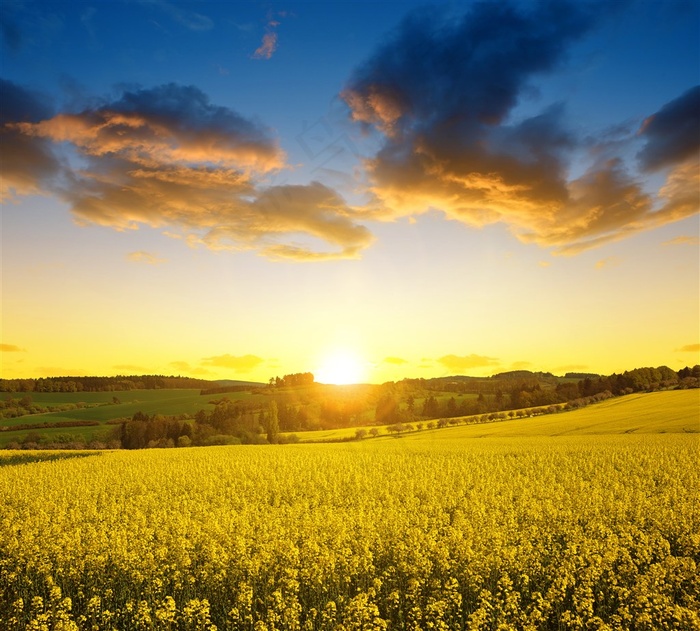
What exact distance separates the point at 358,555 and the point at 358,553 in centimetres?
22

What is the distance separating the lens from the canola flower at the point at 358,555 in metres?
10.3

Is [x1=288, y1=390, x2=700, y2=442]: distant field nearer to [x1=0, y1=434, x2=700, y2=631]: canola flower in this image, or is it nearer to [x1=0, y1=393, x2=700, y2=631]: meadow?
[x1=0, y1=393, x2=700, y2=631]: meadow

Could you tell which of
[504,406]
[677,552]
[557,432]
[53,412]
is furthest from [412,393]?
[677,552]

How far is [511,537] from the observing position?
14.7m

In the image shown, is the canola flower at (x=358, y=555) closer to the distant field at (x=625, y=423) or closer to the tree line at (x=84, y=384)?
the distant field at (x=625, y=423)

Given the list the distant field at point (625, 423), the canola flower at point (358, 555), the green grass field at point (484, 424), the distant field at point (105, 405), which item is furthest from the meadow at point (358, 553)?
the distant field at point (105, 405)

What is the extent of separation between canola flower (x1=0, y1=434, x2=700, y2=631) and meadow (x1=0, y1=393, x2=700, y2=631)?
0.07 meters

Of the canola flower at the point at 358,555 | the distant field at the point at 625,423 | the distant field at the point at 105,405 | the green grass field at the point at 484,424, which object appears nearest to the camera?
the canola flower at the point at 358,555

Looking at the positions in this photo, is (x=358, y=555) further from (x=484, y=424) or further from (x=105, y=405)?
(x=105, y=405)

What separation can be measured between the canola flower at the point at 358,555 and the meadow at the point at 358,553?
0.07 m

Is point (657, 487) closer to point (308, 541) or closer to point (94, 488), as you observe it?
point (308, 541)

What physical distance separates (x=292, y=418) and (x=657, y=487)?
85324 millimetres

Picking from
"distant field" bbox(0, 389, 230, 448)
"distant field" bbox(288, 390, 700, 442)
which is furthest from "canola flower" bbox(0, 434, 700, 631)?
"distant field" bbox(0, 389, 230, 448)

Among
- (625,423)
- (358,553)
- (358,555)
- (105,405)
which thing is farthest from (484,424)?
(105,405)
